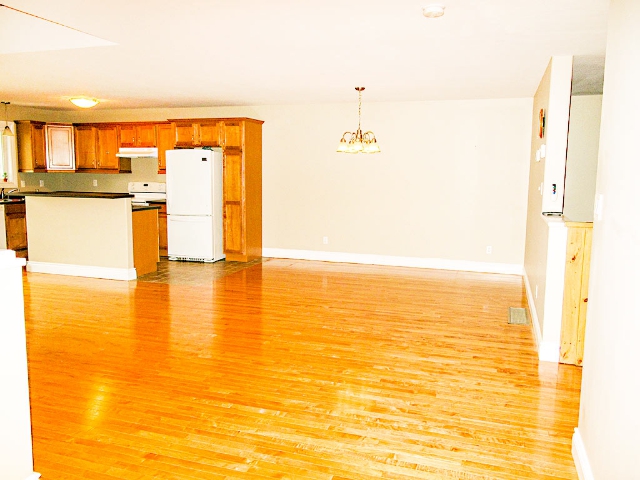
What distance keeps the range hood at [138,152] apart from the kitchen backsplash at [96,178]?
38cm

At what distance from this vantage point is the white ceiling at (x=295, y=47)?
3.46 m

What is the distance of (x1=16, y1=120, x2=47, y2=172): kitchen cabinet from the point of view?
8938mm

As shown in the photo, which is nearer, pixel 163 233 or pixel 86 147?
pixel 163 233

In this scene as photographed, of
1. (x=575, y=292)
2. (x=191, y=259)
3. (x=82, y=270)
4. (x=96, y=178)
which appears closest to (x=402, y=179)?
(x=191, y=259)

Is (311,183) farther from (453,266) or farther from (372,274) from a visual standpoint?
(453,266)

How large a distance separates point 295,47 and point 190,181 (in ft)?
13.1

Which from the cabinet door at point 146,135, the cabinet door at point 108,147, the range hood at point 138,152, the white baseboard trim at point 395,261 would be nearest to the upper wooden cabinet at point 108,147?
→ the cabinet door at point 108,147

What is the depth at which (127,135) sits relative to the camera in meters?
8.94

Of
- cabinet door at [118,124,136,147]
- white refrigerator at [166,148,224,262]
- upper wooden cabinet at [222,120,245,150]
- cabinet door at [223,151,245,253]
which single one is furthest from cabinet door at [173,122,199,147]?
cabinet door at [118,124,136,147]

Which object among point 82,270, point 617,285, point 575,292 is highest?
point 617,285

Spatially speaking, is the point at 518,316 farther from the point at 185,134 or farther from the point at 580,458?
the point at 185,134

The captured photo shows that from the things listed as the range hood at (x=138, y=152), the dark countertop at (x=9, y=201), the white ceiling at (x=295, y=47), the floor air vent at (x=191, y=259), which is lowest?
the floor air vent at (x=191, y=259)

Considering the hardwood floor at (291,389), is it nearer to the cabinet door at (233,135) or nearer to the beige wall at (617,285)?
the beige wall at (617,285)

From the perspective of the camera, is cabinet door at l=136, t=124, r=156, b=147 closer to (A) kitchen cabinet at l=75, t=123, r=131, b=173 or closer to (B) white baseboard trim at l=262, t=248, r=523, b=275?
A: (A) kitchen cabinet at l=75, t=123, r=131, b=173
